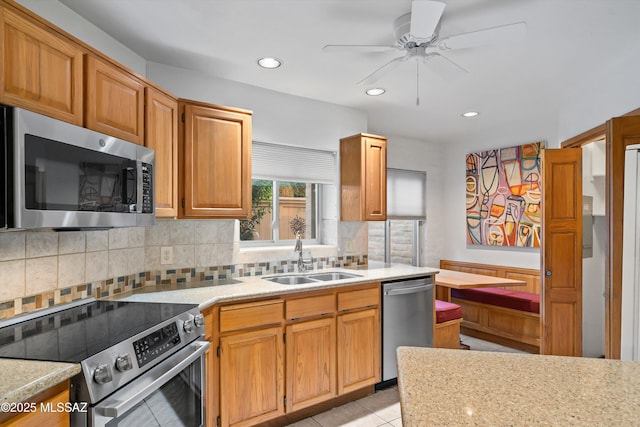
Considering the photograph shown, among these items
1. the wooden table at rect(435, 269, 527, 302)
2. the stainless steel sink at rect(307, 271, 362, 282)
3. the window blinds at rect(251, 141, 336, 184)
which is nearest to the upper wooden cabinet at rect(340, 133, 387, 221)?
the window blinds at rect(251, 141, 336, 184)

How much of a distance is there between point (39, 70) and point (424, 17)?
1.63 meters

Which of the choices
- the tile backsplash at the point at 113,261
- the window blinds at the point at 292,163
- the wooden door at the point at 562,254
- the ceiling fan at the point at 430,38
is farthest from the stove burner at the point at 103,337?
the wooden door at the point at 562,254

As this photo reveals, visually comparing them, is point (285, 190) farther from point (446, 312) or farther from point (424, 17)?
point (424, 17)

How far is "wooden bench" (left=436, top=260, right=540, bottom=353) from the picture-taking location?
3.76m

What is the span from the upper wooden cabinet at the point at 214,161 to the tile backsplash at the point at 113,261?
0.32m

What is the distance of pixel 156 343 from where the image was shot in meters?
1.55

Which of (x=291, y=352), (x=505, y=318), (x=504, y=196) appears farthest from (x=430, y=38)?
(x=505, y=318)

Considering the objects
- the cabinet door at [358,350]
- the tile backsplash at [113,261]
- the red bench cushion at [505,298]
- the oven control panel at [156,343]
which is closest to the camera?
the oven control panel at [156,343]

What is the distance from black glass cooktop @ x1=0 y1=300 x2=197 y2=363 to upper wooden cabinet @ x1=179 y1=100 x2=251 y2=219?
0.72 meters

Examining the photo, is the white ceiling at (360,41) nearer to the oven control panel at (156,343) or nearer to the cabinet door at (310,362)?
the oven control panel at (156,343)

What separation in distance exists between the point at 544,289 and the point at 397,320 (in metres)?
1.44

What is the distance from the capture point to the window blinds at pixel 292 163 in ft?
10.2

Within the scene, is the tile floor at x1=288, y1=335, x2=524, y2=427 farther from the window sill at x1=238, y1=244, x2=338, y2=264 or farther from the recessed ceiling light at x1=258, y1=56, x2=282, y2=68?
the recessed ceiling light at x1=258, y1=56, x2=282, y2=68

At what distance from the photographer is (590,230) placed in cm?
357
